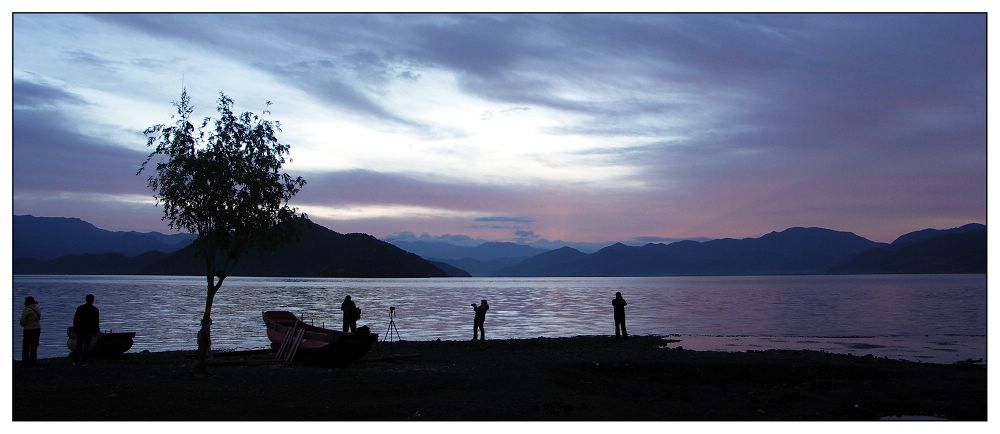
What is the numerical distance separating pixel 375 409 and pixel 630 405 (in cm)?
605

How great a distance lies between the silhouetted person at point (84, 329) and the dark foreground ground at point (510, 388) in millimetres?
725

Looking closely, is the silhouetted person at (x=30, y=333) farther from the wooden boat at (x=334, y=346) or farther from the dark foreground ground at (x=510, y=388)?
the wooden boat at (x=334, y=346)

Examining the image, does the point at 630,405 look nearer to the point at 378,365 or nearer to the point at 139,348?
the point at 378,365

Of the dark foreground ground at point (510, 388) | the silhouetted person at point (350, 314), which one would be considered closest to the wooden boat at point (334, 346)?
the dark foreground ground at point (510, 388)

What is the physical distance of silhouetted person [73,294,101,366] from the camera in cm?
2420

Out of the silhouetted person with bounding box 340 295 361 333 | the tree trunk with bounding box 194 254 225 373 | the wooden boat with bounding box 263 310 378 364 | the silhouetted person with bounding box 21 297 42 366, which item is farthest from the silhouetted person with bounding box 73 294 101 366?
the silhouetted person with bounding box 340 295 361 333

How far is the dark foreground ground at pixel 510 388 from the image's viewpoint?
16.3m

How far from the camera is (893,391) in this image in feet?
66.4

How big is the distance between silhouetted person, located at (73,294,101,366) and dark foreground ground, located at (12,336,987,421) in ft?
2.38

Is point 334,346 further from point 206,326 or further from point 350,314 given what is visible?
point 350,314

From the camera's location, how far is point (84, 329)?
24.5 metres

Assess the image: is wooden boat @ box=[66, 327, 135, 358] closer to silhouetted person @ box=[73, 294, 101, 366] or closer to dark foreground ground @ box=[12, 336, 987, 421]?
dark foreground ground @ box=[12, 336, 987, 421]
